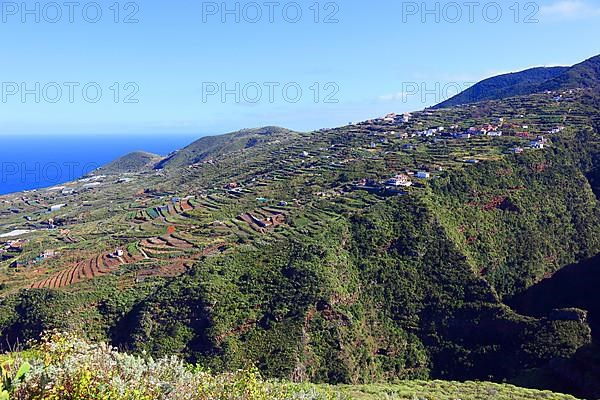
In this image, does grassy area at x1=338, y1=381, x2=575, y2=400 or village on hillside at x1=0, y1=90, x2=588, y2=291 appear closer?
grassy area at x1=338, y1=381, x2=575, y2=400

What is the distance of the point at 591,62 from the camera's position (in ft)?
405

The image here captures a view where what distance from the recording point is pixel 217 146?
522 ft

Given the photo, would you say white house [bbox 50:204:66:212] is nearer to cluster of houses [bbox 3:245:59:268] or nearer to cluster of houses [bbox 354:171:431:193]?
cluster of houses [bbox 3:245:59:268]

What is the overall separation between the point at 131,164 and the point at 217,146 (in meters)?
33.5

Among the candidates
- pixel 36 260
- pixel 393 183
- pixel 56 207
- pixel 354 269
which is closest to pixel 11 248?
pixel 36 260

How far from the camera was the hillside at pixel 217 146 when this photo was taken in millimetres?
146500

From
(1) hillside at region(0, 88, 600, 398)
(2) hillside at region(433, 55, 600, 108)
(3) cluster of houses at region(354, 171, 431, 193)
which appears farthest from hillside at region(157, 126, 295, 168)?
(3) cluster of houses at region(354, 171, 431, 193)

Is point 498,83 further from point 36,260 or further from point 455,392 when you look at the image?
point 455,392

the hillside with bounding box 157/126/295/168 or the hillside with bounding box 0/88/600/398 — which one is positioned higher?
the hillside with bounding box 157/126/295/168

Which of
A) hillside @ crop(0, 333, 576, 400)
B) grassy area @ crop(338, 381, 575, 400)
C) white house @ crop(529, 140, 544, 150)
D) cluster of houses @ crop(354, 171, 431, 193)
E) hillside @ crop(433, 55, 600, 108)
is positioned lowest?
grassy area @ crop(338, 381, 575, 400)

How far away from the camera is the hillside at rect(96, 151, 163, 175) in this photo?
15266 centimetres

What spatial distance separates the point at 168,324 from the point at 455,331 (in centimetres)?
2149

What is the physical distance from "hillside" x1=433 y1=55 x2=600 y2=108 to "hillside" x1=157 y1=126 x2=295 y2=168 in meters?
66.7

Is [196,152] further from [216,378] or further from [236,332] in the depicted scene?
[216,378]
